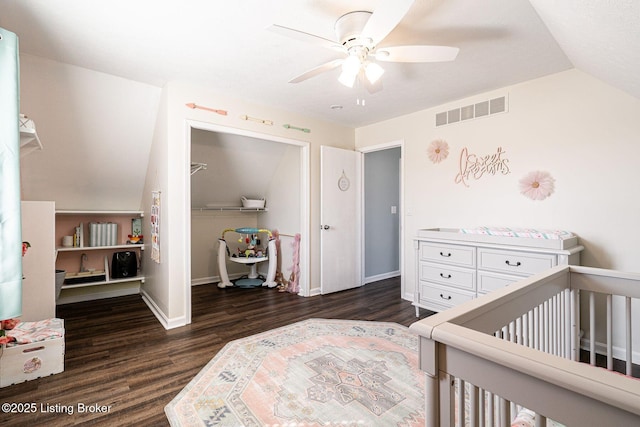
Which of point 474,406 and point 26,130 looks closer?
point 474,406

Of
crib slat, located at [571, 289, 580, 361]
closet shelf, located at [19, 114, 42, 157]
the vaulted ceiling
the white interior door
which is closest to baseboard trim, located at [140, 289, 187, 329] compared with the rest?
the white interior door

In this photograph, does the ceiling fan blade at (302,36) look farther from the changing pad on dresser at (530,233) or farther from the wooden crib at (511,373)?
the changing pad on dresser at (530,233)

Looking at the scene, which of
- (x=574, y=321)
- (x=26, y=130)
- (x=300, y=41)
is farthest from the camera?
(x=300, y=41)

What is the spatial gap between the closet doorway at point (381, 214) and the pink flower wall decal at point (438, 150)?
1.01 metres

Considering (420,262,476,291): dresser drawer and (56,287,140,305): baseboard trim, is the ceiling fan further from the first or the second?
(56,287,140,305): baseboard trim

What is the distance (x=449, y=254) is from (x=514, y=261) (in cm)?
57

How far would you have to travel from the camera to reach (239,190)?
4969 millimetres

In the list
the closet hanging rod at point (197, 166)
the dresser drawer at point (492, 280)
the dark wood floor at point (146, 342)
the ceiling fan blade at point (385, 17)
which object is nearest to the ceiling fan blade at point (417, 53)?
the ceiling fan blade at point (385, 17)

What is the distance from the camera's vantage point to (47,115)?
9.66 feet

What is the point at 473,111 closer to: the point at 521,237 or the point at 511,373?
the point at 521,237

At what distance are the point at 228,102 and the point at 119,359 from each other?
102 inches

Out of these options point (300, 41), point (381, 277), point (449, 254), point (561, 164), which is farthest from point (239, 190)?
point (561, 164)

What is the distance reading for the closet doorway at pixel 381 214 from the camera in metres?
4.74

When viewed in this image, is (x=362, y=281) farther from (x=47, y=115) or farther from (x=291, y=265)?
(x=47, y=115)
